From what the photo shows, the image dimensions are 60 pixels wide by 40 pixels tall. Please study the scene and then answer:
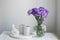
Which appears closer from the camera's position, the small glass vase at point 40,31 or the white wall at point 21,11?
the small glass vase at point 40,31

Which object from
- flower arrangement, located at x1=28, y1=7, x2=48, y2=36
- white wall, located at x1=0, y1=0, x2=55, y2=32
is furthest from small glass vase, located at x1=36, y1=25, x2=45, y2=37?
white wall, located at x1=0, y1=0, x2=55, y2=32

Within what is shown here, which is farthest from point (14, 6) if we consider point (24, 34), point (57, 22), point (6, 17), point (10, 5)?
point (57, 22)

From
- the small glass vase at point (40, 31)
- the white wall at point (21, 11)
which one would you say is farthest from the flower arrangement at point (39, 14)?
the white wall at point (21, 11)

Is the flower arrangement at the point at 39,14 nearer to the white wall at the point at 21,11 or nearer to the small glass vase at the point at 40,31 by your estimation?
the small glass vase at the point at 40,31

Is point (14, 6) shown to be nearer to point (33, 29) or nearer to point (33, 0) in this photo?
point (33, 0)

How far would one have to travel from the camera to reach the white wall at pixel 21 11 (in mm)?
2266

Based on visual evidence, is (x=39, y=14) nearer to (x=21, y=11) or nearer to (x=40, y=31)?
(x=40, y=31)

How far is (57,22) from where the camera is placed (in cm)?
222

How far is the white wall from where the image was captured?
2.27m

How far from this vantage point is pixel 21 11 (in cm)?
229

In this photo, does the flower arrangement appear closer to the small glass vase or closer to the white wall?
the small glass vase

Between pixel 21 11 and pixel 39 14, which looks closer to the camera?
pixel 39 14

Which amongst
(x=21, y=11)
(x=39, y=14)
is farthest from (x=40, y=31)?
(x=21, y=11)

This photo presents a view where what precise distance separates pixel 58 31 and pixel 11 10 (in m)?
0.89
